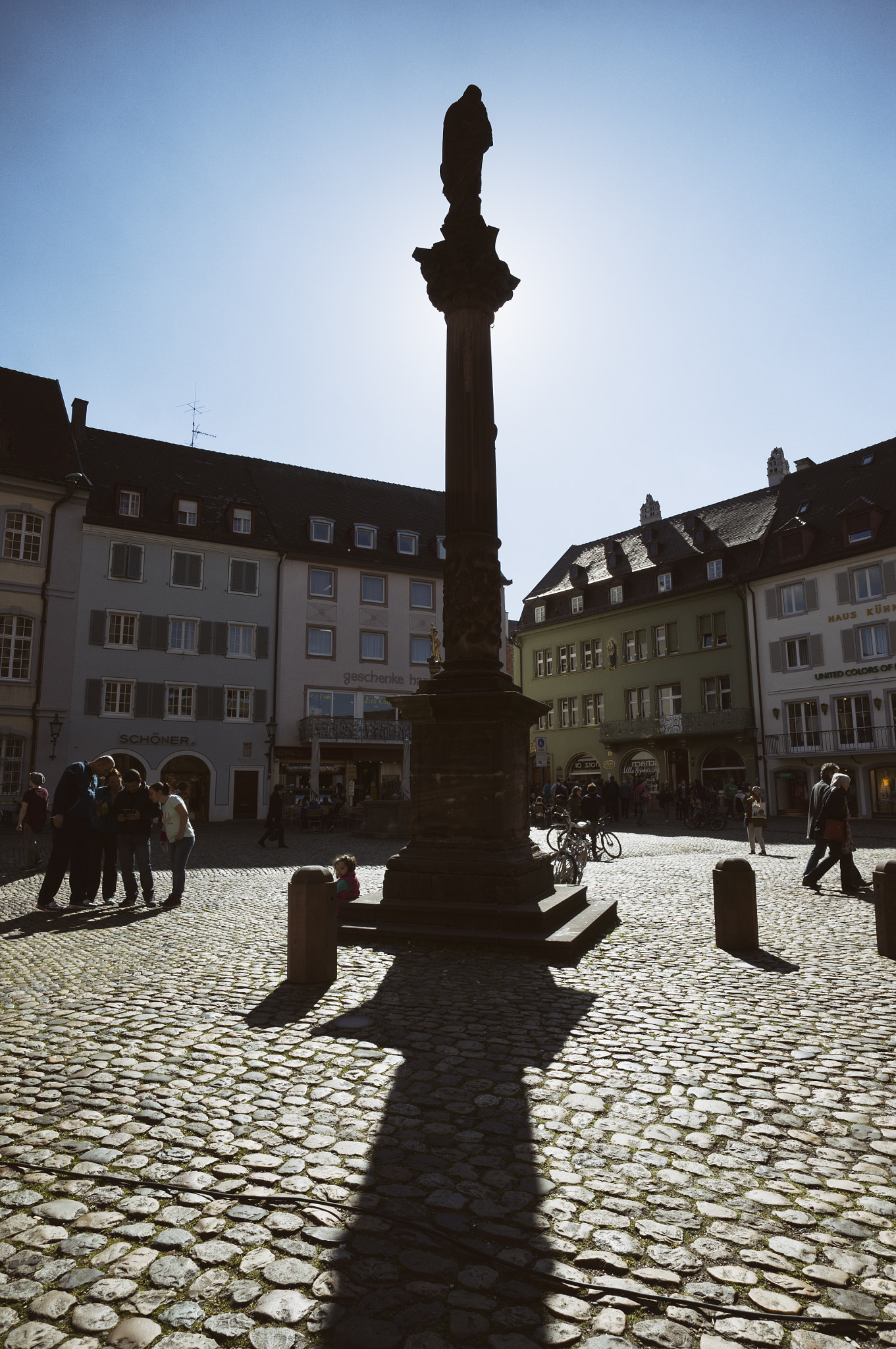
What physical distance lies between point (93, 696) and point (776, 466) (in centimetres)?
3587

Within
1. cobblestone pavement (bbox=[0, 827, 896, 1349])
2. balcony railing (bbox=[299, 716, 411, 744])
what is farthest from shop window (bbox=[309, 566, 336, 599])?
cobblestone pavement (bbox=[0, 827, 896, 1349])

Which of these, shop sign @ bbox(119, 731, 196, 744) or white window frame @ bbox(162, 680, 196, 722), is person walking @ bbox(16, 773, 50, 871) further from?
white window frame @ bbox(162, 680, 196, 722)

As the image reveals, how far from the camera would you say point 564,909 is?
28.1ft

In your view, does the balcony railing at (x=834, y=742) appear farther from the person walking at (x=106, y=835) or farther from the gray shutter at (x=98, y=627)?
the person walking at (x=106, y=835)

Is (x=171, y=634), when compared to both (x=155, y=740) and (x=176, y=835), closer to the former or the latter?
(x=155, y=740)

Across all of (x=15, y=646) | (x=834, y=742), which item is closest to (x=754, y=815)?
(x=834, y=742)

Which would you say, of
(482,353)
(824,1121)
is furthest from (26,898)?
(824,1121)

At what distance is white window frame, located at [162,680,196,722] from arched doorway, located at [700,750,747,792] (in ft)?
76.7

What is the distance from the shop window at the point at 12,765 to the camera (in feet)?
96.6

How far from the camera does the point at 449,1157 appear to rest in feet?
11.0

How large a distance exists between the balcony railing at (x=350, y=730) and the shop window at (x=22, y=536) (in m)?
13.1

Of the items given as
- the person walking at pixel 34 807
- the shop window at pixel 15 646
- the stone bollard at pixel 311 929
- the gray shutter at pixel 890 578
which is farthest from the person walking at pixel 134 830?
the gray shutter at pixel 890 578

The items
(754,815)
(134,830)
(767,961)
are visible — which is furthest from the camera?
(754,815)

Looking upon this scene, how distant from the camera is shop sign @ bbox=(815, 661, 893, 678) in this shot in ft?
110
